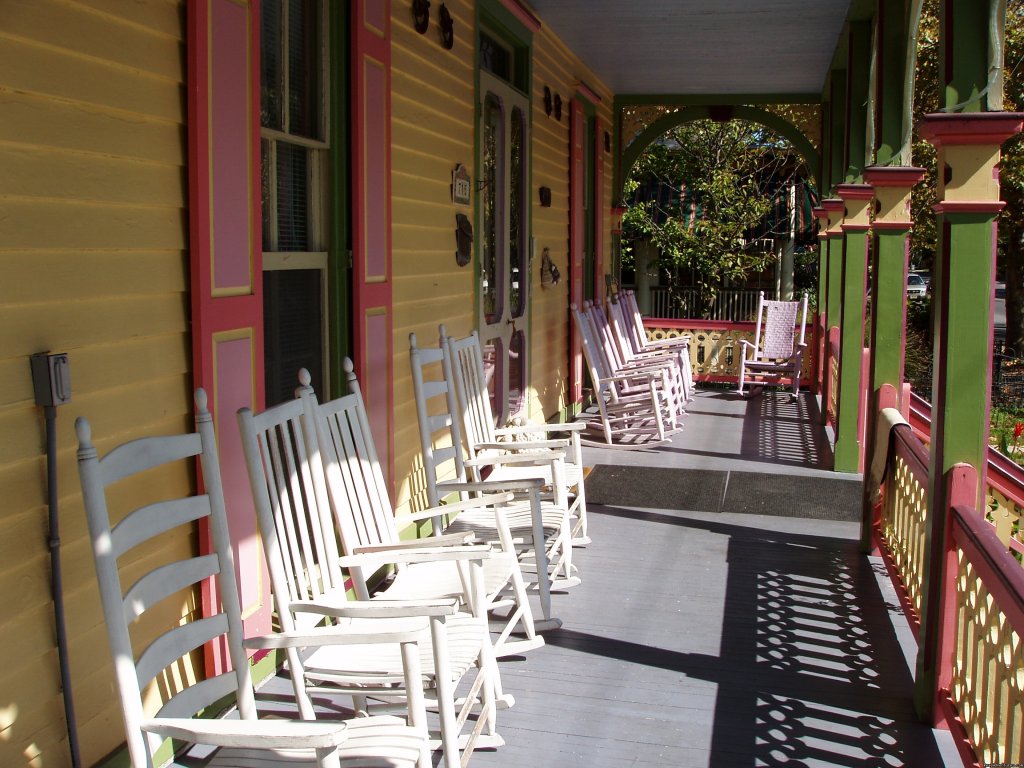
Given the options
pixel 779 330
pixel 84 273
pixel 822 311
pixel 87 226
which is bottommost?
pixel 779 330

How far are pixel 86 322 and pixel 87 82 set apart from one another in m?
0.54

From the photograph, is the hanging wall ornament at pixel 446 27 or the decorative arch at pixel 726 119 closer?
the hanging wall ornament at pixel 446 27

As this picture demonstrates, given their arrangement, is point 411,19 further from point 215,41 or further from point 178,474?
point 178,474

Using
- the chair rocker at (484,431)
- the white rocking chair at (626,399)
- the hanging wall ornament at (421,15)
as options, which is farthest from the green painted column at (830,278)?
the hanging wall ornament at (421,15)

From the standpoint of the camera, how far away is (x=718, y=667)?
3584 millimetres

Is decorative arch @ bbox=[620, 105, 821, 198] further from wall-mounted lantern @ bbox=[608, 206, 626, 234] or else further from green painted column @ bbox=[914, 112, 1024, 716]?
green painted column @ bbox=[914, 112, 1024, 716]

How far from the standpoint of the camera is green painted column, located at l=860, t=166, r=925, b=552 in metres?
4.84

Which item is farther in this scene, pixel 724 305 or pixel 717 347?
pixel 724 305

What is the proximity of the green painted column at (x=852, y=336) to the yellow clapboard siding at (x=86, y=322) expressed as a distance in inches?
187

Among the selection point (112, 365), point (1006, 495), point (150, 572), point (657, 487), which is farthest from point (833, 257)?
point (150, 572)

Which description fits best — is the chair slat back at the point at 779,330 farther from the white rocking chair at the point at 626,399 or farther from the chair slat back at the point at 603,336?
the white rocking chair at the point at 626,399

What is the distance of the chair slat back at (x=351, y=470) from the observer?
3.01 metres

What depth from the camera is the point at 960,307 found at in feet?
10.2

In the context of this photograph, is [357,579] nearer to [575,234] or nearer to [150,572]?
[150,572]
